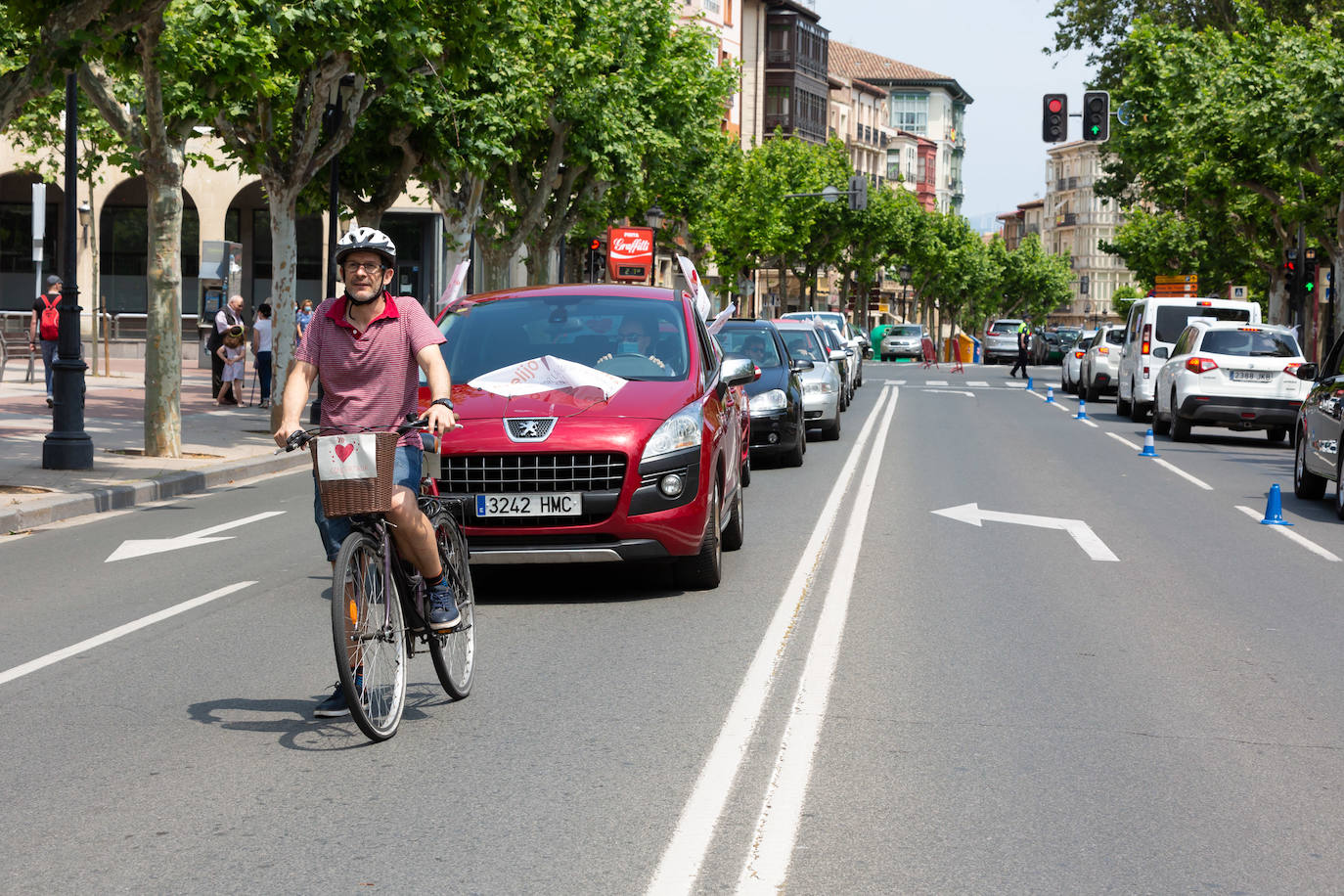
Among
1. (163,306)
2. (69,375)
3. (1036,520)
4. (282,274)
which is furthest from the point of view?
(282,274)

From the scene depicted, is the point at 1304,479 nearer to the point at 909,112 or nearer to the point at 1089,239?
the point at 909,112

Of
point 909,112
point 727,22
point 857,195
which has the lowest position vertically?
point 857,195

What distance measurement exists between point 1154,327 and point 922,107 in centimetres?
13294

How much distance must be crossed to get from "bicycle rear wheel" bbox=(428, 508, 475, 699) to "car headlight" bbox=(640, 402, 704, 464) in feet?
8.28

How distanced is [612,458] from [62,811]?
4.54 m

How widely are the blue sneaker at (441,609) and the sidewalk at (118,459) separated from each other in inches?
307

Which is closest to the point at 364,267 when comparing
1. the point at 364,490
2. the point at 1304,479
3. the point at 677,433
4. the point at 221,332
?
the point at 364,490

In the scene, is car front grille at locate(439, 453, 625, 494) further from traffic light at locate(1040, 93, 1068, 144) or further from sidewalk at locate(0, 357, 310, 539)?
traffic light at locate(1040, 93, 1068, 144)

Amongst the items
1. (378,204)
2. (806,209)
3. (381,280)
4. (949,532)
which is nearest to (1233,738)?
(381,280)

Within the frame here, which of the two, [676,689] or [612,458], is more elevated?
[612,458]

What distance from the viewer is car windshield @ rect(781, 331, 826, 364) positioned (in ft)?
83.3

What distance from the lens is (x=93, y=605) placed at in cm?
1004

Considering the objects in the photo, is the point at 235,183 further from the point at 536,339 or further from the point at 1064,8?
the point at 536,339

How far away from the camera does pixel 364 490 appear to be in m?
6.42
